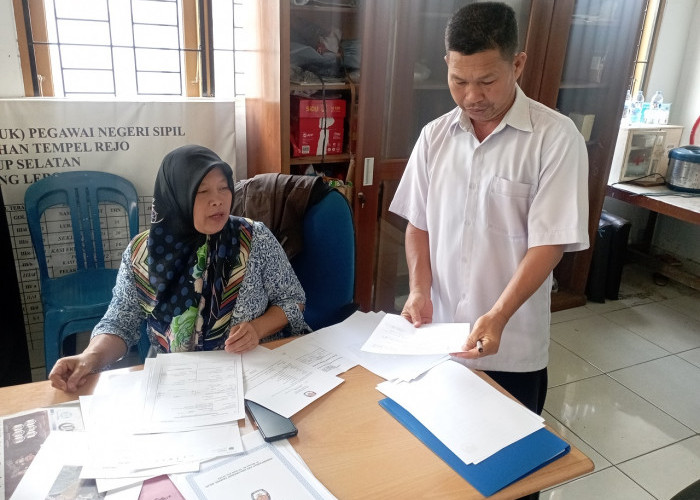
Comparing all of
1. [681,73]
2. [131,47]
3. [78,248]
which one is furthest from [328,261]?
[681,73]

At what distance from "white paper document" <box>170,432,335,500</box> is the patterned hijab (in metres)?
0.51

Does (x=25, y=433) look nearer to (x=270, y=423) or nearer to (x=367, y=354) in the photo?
(x=270, y=423)

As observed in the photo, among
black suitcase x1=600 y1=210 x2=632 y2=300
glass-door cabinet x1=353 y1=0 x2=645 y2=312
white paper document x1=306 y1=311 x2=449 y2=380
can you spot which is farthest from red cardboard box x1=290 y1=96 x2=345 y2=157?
black suitcase x1=600 y1=210 x2=632 y2=300

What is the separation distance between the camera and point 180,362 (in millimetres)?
1267

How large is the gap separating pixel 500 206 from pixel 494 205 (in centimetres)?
2

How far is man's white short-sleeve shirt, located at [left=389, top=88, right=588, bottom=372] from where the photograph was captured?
1328mm

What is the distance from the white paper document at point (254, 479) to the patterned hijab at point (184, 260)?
1.66 ft

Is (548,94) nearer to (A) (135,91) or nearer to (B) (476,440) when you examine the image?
(A) (135,91)

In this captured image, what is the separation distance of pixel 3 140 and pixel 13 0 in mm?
554

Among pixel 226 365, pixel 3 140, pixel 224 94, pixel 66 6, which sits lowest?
pixel 226 365

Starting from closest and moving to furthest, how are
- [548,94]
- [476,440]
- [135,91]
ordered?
1. [476,440]
2. [135,91]
3. [548,94]

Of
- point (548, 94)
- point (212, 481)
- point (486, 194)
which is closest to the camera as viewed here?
point (212, 481)

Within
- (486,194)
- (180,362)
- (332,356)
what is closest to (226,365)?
(180,362)

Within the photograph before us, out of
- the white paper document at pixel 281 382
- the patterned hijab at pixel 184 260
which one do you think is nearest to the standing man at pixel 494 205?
the white paper document at pixel 281 382
